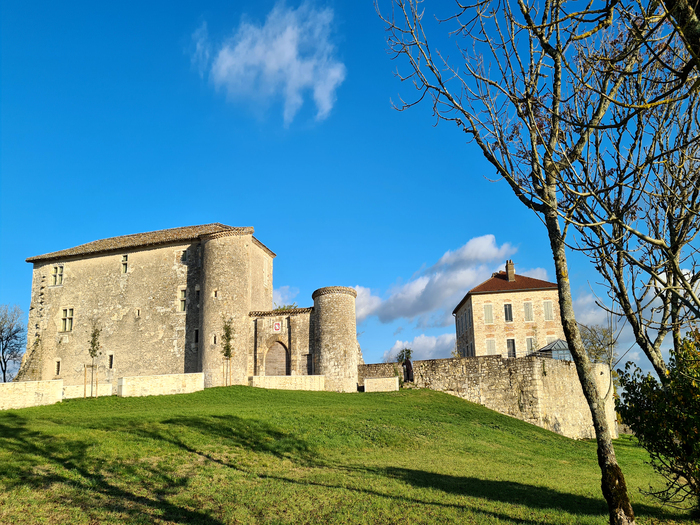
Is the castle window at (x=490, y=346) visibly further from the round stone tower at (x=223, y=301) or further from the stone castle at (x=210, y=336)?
the round stone tower at (x=223, y=301)

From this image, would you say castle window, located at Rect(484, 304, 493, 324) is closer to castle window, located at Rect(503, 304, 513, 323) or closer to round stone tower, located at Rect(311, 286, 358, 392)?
castle window, located at Rect(503, 304, 513, 323)

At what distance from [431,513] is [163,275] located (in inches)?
1122

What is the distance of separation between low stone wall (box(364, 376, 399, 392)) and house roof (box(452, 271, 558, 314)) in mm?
18250

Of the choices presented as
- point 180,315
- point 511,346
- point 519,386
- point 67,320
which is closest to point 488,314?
point 511,346

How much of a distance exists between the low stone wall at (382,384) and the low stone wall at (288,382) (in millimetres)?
2924

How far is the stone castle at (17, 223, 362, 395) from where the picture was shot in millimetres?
29531

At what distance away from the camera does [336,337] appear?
96.2 feet

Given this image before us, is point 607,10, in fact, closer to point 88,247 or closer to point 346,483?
point 346,483

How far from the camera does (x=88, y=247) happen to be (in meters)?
36.3

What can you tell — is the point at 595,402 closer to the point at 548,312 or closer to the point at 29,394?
the point at 29,394

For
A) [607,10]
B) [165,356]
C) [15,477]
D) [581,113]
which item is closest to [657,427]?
[581,113]

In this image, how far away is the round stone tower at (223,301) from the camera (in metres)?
29.0

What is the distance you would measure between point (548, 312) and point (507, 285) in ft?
13.7

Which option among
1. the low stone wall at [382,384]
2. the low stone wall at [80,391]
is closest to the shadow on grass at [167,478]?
the low stone wall at [80,391]
